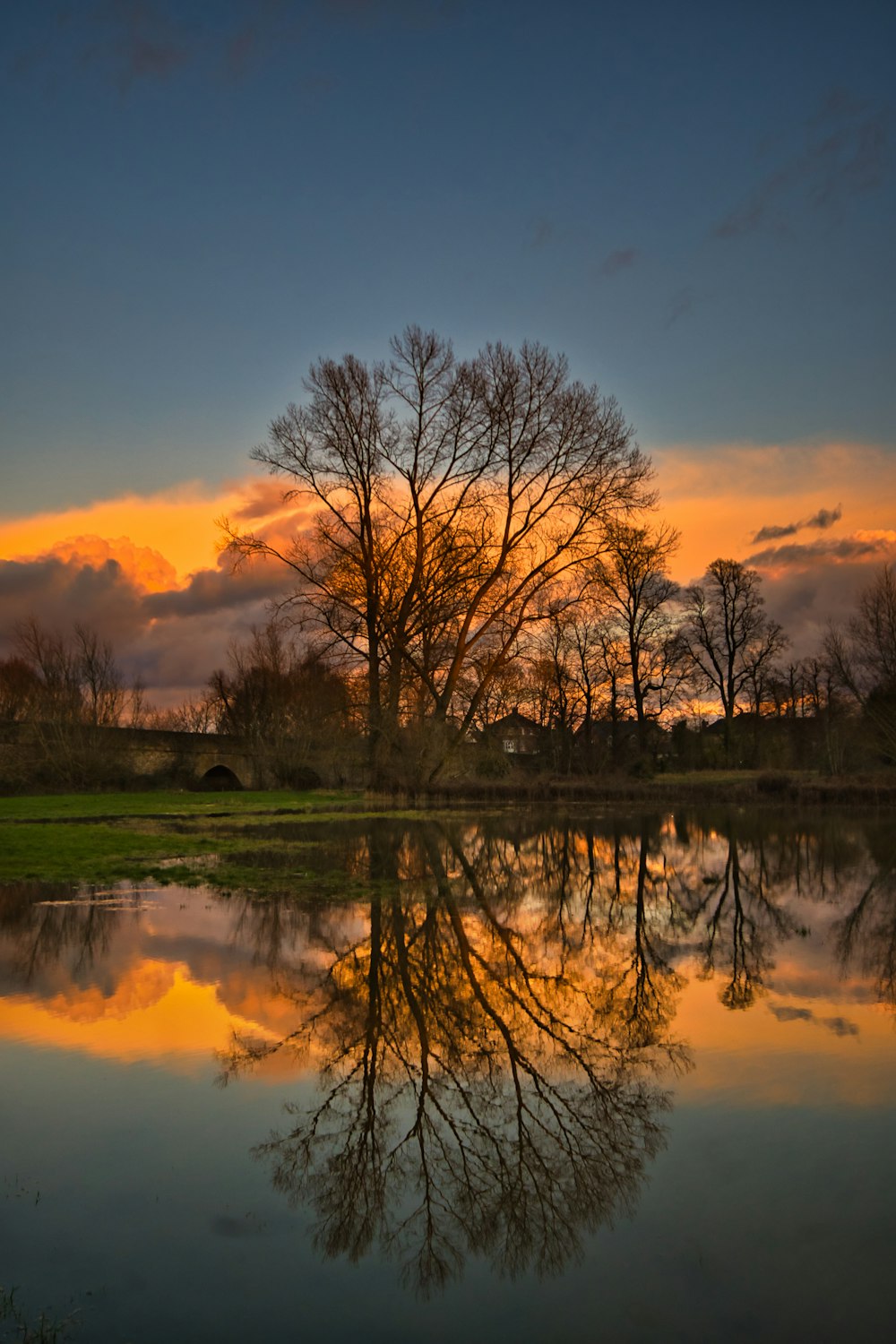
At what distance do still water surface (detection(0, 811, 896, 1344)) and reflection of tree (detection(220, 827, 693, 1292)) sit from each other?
19mm

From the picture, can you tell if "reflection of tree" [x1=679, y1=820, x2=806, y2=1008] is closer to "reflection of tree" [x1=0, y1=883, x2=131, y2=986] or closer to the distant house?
"reflection of tree" [x1=0, y1=883, x2=131, y2=986]

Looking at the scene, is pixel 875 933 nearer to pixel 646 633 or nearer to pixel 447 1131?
pixel 447 1131

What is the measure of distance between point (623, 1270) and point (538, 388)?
28398 mm

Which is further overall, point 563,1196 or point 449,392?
point 449,392

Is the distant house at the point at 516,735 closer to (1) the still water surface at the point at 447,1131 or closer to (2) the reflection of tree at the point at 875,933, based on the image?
(2) the reflection of tree at the point at 875,933

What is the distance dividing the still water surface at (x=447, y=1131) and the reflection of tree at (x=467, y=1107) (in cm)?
2

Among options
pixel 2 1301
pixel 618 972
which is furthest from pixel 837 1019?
pixel 2 1301

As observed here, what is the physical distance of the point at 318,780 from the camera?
4166cm

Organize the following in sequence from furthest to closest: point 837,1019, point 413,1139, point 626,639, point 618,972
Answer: point 626,639, point 618,972, point 837,1019, point 413,1139

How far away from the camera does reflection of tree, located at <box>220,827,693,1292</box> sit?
3.68 meters

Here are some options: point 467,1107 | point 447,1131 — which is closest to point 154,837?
point 467,1107

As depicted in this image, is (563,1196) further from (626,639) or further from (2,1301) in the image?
(626,639)

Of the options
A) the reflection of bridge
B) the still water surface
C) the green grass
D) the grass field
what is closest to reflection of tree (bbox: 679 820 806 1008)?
the still water surface

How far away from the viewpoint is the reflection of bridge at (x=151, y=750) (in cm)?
3944
